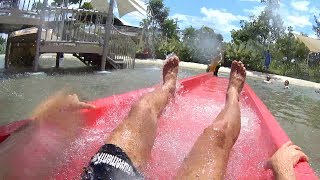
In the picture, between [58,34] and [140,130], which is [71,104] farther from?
[58,34]

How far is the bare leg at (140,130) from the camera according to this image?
2022 mm

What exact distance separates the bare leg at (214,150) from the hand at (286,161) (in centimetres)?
24

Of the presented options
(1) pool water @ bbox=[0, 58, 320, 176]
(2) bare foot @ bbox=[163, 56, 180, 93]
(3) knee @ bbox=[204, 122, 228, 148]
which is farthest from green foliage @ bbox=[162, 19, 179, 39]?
(3) knee @ bbox=[204, 122, 228, 148]

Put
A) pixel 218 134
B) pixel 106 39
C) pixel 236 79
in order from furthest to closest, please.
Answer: pixel 106 39 → pixel 236 79 → pixel 218 134

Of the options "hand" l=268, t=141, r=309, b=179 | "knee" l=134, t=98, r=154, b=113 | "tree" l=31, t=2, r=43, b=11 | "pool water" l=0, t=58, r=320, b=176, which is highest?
"tree" l=31, t=2, r=43, b=11

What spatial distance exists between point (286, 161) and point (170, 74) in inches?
63.2

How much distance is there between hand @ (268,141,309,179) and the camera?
1900 millimetres

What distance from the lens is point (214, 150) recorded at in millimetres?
2016

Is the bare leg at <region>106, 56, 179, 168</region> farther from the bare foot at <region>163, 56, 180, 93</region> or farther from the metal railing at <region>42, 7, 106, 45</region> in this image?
the metal railing at <region>42, 7, 106, 45</region>

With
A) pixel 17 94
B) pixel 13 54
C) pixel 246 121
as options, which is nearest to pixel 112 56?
pixel 13 54

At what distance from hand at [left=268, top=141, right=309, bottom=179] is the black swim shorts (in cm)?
66

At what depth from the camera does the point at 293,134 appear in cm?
627

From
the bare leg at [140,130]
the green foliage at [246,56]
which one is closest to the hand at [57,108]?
the bare leg at [140,130]

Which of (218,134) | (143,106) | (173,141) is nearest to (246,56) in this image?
(173,141)
